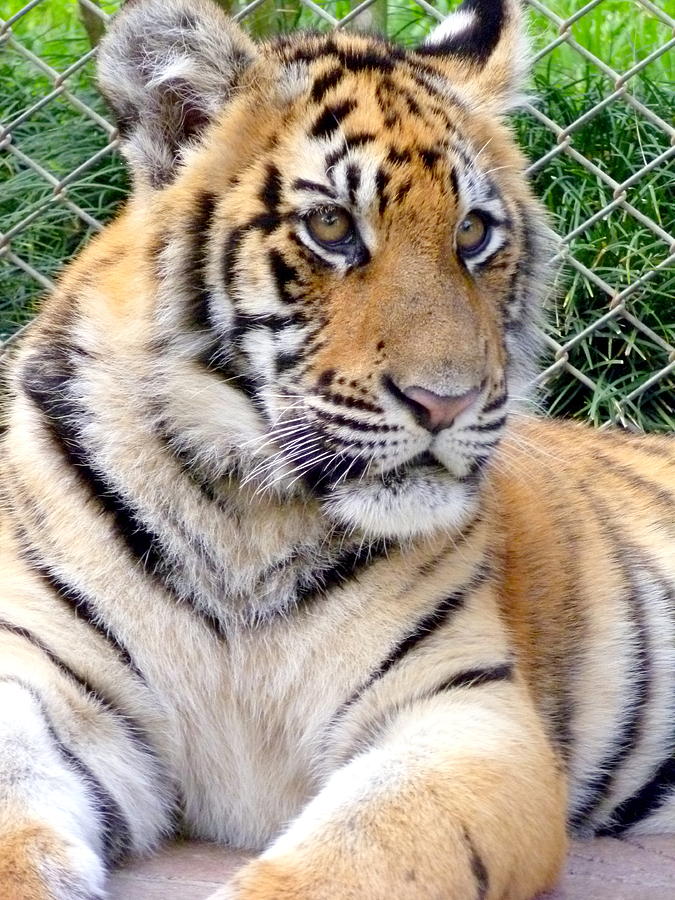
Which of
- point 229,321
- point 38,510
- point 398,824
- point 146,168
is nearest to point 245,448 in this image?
point 229,321

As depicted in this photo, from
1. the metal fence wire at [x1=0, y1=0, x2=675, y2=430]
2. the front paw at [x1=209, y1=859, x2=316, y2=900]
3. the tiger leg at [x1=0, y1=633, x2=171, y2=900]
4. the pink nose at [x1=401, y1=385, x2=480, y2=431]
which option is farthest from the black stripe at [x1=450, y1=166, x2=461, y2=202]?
the metal fence wire at [x1=0, y1=0, x2=675, y2=430]

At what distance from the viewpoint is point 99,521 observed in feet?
8.34

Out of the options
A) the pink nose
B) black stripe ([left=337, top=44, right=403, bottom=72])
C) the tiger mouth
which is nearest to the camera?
the pink nose

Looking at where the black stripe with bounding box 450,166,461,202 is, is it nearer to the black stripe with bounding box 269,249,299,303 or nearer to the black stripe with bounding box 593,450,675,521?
the black stripe with bounding box 269,249,299,303

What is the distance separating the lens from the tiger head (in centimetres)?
236

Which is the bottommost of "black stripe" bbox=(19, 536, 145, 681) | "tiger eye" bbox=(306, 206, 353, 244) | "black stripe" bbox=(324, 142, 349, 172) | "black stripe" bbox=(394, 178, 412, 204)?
"black stripe" bbox=(19, 536, 145, 681)

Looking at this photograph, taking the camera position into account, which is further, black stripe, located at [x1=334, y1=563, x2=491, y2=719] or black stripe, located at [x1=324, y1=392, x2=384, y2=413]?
black stripe, located at [x1=334, y1=563, x2=491, y2=719]

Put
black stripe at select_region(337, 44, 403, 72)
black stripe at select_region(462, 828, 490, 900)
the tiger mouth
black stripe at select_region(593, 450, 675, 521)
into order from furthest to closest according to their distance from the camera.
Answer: black stripe at select_region(593, 450, 675, 521), black stripe at select_region(337, 44, 403, 72), the tiger mouth, black stripe at select_region(462, 828, 490, 900)

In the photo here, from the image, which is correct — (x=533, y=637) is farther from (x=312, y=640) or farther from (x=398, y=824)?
(x=398, y=824)

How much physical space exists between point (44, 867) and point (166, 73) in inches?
54.4

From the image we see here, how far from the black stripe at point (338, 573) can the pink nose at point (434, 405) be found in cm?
32

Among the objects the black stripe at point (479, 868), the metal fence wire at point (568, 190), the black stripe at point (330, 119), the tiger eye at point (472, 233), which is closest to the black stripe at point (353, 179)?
the black stripe at point (330, 119)

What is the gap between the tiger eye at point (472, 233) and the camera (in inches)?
101

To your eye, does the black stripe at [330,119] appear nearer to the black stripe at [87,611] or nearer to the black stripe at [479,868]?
the black stripe at [87,611]
